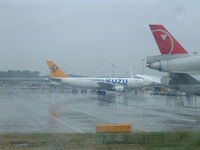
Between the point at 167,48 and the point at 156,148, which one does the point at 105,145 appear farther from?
the point at 167,48

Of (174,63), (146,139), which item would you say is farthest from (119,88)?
(146,139)

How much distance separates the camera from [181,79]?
22.1 m

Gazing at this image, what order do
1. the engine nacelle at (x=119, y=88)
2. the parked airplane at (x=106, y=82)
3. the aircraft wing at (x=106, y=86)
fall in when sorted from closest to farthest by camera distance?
the engine nacelle at (x=119, y=88) → the aircraft wing at (x=106, y=86) → the parked airplane at (x=106, y=82)

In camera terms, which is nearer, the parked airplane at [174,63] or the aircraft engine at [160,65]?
the aircraft engine at [160,65]

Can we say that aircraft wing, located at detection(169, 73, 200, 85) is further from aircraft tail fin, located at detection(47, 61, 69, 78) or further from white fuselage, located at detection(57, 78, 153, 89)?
aircraft tail fin, located at detection(47, 61, 69, 78)

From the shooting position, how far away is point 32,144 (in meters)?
10.7

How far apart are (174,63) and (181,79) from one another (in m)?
1.61

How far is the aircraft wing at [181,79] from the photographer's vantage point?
21.4 metres

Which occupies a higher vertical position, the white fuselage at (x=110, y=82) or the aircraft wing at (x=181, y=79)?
the aircraft wing at (x=181, y=79)

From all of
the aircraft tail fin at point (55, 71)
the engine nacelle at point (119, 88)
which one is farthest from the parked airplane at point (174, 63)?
the aircraft tail fin at point (55, 71)

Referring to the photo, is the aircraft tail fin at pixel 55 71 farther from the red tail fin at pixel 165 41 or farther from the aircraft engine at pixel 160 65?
the aircraft engine at pixel 160 65

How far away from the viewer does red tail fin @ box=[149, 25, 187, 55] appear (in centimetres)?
2234

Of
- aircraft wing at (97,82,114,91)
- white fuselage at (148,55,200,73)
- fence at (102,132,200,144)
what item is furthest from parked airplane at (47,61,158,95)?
fence at (102,132,200,144)

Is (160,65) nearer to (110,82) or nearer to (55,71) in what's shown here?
(110,82)
